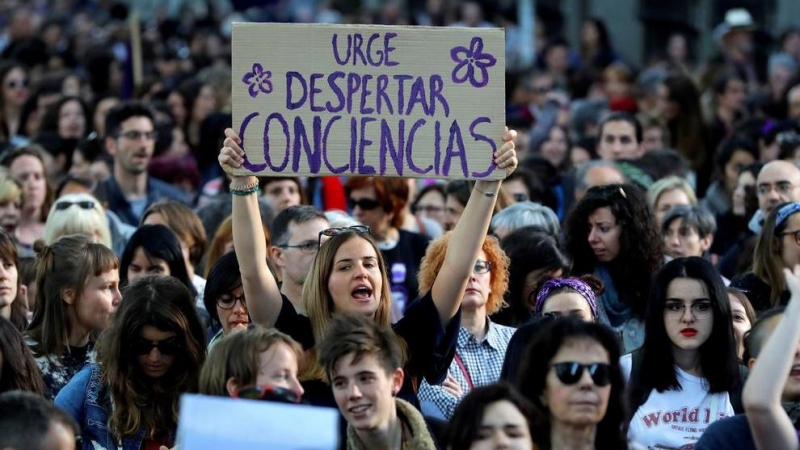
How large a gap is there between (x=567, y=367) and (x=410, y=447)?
60 centimetres

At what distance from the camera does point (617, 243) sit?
8.84m

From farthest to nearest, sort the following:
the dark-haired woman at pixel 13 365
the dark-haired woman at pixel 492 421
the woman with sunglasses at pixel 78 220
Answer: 1. the woman with sunglasses at pixel 78 220
2. the dark-haired woman at pixel 13 365
3. the dark-haired woman at pixel 492 421

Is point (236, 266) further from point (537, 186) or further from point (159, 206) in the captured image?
point (537, 186)

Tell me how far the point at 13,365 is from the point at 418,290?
2282 millimetres

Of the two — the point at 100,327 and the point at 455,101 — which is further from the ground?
the point at 455,101

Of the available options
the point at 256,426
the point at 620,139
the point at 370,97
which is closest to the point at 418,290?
the point at 370,97

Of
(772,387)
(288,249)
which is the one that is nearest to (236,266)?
(288,249)

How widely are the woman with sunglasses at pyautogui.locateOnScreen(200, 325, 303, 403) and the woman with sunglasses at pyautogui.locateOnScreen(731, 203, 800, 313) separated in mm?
3166

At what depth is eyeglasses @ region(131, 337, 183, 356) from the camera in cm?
704

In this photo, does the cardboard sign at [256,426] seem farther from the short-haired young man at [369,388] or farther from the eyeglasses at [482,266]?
the eyeglasses at [482,266]

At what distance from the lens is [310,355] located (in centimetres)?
689

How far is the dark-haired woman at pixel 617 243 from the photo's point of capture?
28.5 feet

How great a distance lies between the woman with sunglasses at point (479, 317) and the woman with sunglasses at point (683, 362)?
2.42ft

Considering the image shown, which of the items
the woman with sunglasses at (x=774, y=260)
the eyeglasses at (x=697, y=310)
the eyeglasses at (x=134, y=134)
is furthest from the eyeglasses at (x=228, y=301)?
the eyeglasses at (x=134, y=134)
